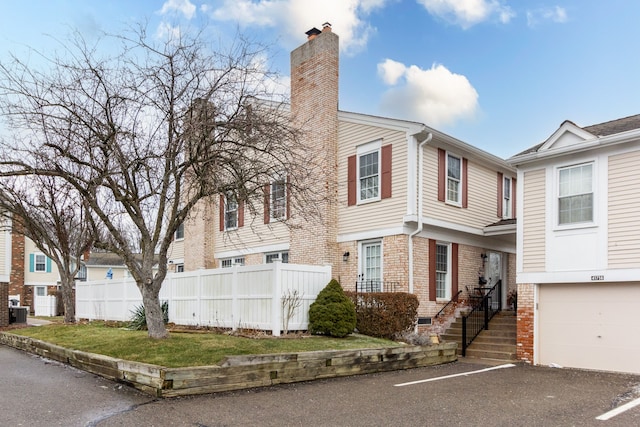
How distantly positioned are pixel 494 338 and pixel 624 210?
485 cm

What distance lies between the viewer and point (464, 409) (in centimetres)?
750

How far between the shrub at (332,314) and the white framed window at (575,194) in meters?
5.62

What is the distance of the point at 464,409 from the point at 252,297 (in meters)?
6.83

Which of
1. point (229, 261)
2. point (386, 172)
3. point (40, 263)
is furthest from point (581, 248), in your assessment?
point (40, 263)

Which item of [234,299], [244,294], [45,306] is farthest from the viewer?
[45,306]

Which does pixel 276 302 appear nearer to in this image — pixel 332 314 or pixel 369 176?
pixel 332 314

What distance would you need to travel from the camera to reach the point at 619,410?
761cm

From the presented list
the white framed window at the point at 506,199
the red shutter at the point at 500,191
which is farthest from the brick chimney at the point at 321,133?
the white framed window at the point at 506,199

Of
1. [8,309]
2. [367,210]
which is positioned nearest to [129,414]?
[367,210]

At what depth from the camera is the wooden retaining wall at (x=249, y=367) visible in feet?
25.9

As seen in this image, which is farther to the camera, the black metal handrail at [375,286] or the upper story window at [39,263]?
the upper story window at [39,263]

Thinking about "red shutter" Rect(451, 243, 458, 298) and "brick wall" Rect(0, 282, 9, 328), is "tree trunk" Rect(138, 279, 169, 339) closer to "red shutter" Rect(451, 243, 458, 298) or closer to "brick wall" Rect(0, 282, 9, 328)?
"red shutter" Rect(451, 243, 458, 298)

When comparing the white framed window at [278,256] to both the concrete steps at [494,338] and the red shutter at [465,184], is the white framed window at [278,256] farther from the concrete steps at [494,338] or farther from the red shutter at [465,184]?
the red shutter at [465,184]

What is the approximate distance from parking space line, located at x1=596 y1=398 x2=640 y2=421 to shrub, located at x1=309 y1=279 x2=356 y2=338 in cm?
616
